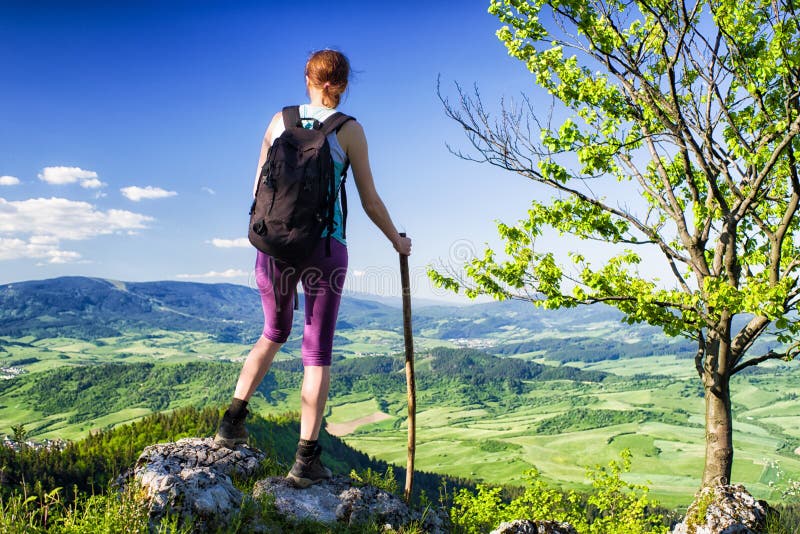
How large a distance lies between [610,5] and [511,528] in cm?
1011

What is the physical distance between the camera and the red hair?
5539 mm

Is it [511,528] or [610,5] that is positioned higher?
[610,5]

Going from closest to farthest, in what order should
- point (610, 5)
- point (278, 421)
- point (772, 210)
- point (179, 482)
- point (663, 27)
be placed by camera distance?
point (179, 482)
point (663, 27)
point (610, 5)
point (772, 210)
point (278, 421)

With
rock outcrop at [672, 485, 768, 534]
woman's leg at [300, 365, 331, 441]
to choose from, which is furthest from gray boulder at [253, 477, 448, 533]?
rock outcrop at [672, 485, 768, 534]

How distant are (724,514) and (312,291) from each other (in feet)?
21.4

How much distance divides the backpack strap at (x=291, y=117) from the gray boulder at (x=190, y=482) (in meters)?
3.52

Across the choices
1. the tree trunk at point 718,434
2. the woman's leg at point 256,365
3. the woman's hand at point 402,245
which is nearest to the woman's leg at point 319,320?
the woman's leg at point 256,365

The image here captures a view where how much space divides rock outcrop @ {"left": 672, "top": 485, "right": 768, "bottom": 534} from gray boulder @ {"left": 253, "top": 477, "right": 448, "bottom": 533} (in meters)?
3.72

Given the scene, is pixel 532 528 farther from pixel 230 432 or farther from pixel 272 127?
pixel 272 127

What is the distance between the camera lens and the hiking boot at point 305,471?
243 inches

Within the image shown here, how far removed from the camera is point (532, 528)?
6.74 m

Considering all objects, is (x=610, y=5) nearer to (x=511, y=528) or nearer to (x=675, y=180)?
(x=675, y=180)

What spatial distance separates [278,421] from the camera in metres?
104

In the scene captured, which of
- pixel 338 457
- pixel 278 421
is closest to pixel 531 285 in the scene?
pixel 278 421
